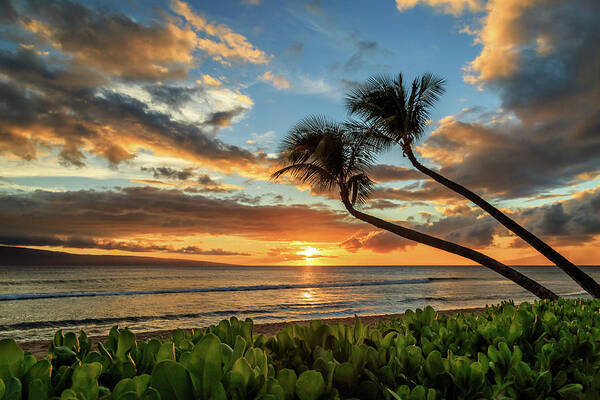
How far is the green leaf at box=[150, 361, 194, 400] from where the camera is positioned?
92 centimetres

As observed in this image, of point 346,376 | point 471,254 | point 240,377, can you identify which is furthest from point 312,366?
point 471,254

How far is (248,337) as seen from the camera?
1.79 metres

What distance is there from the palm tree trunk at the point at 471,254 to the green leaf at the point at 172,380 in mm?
9685

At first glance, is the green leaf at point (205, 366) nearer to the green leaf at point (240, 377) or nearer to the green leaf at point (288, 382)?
the green leaf at point (240, 377)

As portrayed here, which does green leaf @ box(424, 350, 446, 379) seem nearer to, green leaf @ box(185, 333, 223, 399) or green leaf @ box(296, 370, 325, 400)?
green leaf @ box(296, 370, 325, 400)

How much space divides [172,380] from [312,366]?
2.46 ft

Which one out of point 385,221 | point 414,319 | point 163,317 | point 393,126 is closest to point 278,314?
point 163,317

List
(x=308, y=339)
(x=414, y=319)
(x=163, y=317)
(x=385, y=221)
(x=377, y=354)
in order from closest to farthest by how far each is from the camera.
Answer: (x=377, y=354) → (x=308, y=339) → (x=414, y=319) → (x=385, y=221) → (x=163, y=317)

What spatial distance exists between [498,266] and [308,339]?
31.2ft

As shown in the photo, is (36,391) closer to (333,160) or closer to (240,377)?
(240,377)

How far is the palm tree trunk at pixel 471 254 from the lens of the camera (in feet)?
31.0

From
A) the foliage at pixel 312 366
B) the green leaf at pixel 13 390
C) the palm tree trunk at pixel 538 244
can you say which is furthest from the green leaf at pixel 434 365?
the palm tree trunk at pixel 538 244

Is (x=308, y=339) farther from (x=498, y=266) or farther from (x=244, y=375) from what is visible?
(x=498, y=266)

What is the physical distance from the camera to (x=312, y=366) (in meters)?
1.53
